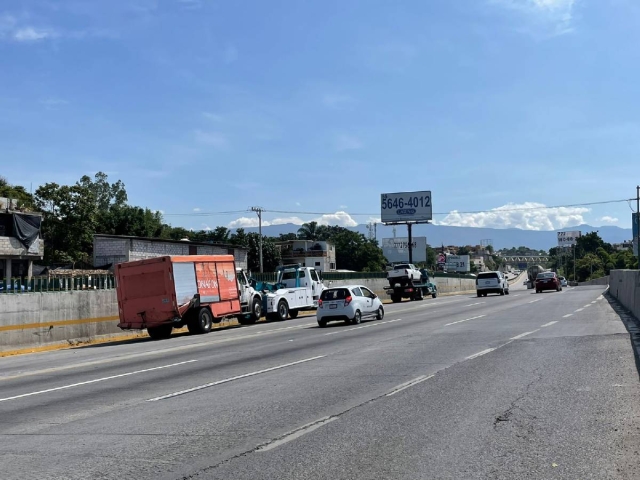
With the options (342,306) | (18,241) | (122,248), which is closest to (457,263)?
(122,248)

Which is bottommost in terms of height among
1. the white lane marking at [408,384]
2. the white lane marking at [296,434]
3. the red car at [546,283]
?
the red car at [546,283]

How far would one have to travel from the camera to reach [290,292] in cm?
3359

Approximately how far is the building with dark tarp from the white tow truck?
21934 mm

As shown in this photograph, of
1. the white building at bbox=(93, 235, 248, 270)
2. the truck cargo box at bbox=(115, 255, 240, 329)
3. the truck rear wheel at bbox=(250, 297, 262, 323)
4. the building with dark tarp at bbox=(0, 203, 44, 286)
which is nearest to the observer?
the truck cargo box at bbox=(115, 255, 240, 329)

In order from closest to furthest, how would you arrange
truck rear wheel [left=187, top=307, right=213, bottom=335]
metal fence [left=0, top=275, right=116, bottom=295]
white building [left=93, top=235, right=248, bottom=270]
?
metal fence [left=0, top=275, right=116, bottom=295] < truck rear wheel [left=187, top=307, right=213, bottom=335] < white building [left=93, top=235, right=248, bottom=270]

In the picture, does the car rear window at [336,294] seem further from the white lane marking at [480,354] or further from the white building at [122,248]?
the white building at [122,248]

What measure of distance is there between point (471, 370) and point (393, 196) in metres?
72.6

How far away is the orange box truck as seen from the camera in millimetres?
24547

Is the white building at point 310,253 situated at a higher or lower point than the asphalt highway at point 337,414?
higher

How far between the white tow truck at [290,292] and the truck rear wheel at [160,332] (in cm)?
671

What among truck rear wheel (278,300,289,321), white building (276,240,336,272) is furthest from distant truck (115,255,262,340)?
white building (276,240,336,272)

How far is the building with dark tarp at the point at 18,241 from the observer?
46969mm

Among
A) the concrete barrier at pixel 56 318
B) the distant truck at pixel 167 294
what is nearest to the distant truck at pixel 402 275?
the distant truck at pixel 167 294

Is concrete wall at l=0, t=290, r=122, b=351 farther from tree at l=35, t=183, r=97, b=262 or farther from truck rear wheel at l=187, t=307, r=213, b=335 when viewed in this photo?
tree at l=35, t=183, r=97, b=262
